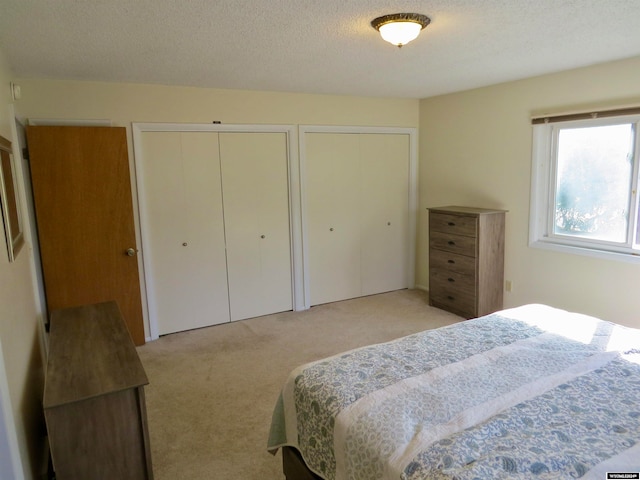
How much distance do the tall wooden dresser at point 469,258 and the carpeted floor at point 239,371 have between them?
0.87 ft

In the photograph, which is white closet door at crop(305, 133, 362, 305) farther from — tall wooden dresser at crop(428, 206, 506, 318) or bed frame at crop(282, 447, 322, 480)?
bed frame at crop(282, 447, 322, 480)

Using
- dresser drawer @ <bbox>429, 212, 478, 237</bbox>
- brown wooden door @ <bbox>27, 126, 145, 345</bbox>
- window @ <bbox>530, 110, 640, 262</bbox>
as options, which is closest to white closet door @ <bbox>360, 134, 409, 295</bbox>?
dresser drawer @ <bbox>429, 212, 478, 237</bbox>

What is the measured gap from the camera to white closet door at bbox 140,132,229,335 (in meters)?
3.79

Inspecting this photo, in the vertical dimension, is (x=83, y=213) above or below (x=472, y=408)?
above

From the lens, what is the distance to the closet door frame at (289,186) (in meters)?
3.70

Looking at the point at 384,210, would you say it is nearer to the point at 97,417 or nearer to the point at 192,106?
the point at 192,106

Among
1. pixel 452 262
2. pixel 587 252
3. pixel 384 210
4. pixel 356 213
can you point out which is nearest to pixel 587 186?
pixel 587 252

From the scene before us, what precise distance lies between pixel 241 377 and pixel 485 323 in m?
1.77

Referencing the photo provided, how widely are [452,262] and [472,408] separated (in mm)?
2812

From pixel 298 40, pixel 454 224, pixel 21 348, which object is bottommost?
pixel 21 348

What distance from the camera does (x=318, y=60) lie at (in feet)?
9.73

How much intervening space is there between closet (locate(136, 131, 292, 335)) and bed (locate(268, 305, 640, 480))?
2.33 m

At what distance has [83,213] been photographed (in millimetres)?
3406

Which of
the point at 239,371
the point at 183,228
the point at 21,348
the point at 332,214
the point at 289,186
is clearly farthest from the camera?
the point at 332,214
